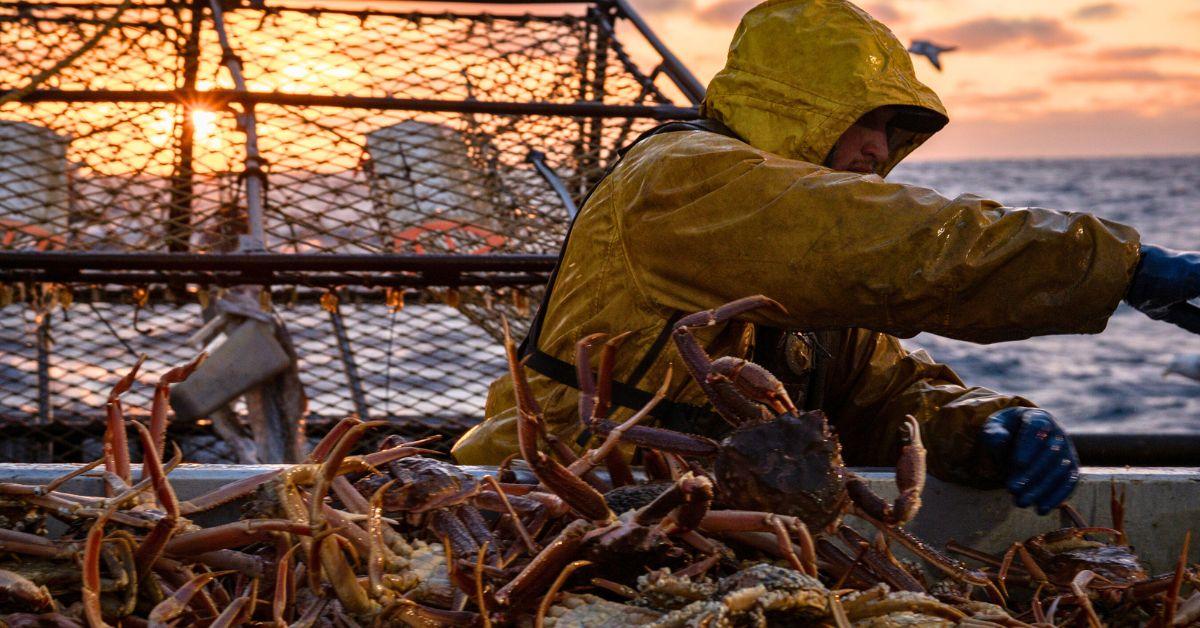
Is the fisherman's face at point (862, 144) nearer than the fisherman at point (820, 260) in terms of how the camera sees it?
No

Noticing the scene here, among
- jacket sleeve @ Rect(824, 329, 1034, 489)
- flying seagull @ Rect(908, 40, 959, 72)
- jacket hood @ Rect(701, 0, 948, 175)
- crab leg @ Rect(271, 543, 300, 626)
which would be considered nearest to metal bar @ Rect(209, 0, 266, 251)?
jacket hood @ Rect(701, 0, 948, 175)

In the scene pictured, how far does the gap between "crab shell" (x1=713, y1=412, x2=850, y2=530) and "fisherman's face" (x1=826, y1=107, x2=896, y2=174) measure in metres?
1.08

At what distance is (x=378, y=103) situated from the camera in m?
3.74

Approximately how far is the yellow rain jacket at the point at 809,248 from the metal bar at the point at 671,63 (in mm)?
1582

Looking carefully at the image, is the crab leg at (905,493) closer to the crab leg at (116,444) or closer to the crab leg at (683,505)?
the crab leg at (683,505)

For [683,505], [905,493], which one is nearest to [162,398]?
[683,505]

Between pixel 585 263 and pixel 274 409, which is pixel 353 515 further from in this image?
pixel 274 409

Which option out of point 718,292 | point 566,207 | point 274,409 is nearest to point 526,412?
point 718,292

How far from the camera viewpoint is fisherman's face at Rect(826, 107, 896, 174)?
244 cm

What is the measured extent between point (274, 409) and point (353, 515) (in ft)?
8.48

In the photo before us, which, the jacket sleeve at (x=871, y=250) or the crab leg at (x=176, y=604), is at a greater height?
the jacket sleeve at (x=871, y=250)

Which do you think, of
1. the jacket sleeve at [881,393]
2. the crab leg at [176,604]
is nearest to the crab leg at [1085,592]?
the jacket sleeve at [881,393]

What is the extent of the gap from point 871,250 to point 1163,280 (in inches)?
20.2

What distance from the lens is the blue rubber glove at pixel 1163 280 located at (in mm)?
1931
